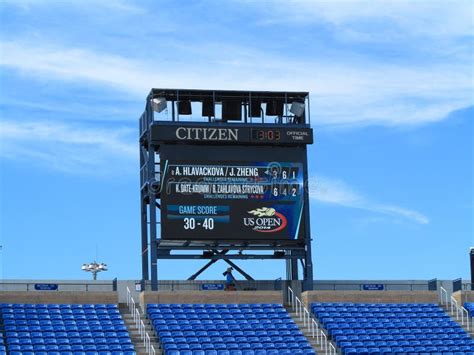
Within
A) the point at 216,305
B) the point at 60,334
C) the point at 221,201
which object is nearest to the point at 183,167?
the point at 221,201

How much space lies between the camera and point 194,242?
188 feet

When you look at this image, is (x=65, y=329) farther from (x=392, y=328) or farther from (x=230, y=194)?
(x=392, y=328)

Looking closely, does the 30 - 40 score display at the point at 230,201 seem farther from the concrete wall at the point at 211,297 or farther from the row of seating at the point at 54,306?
the row of seating at the point at 54,306

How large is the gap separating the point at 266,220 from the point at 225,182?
2.36 m

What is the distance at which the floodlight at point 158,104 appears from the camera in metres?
58.0

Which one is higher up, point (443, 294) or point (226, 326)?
point (443, 294)

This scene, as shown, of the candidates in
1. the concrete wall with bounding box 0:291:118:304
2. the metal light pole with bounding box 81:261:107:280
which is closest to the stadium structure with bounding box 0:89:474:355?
the concrete wall with bounding box 0:291:118:304

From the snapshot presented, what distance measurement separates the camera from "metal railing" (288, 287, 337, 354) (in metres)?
53.3

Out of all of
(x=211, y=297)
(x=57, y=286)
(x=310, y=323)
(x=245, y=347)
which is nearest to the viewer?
(x=245, y=347)

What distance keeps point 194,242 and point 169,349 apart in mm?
7103

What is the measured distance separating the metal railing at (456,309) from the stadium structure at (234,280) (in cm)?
7

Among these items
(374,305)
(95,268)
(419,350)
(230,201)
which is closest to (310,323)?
(374,305)

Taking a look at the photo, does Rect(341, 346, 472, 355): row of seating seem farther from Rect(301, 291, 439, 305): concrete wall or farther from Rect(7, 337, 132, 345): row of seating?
Rect(7, 337, 132, 345): row of seating

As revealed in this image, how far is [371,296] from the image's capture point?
5866 centimetres
